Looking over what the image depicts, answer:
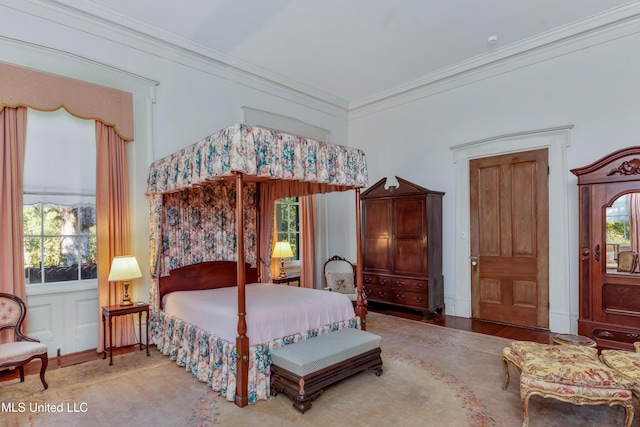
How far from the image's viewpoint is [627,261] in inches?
157

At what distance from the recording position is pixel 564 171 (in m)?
4.91

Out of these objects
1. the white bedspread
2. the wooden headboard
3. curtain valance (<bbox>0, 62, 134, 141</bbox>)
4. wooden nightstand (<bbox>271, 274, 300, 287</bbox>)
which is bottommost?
wooden nightstand (<bbox>271, 274, 300, 287</bbox>)

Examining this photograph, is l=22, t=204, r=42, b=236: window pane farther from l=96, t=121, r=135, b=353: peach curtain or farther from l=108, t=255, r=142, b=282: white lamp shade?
l=108, t=255, r=142, b=282: white lamp shade

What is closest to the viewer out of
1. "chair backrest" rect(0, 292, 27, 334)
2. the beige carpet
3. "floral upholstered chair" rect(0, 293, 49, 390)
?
the beige carpet

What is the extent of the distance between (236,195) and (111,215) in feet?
5.93

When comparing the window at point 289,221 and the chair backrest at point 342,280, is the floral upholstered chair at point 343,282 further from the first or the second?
the window at point 289,221

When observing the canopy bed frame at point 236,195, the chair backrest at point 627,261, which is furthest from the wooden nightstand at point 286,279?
the chair backrest at point 627,261

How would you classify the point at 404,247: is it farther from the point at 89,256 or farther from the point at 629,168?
the point at 89,256

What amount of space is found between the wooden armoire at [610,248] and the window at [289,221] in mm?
4397

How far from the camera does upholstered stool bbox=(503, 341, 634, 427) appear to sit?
2451mm

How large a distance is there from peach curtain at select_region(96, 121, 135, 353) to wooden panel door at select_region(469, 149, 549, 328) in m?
5.02

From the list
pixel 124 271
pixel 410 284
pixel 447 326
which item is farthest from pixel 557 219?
pixel 124 271

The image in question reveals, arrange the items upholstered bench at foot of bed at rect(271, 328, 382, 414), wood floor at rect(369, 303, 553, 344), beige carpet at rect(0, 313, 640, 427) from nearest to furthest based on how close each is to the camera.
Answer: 1. beige carpet at rect(0, 313, 640, 427)
2. upholstered bench at foot of bed at rect(271, 328, 382, 414)
3. wood floor at rect(369, 303, 553, 344)

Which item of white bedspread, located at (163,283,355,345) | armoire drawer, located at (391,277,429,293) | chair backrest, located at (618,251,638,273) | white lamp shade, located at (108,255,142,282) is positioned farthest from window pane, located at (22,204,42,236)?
chair backrest, located at (618,251,638,273)
